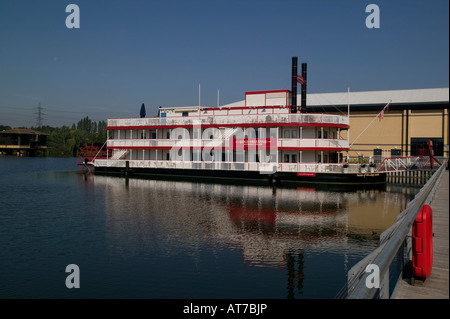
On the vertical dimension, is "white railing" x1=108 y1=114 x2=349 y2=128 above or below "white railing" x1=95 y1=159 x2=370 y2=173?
above

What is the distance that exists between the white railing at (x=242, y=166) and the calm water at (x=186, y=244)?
388 inches

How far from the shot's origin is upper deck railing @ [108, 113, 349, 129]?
44562mm

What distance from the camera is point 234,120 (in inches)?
1928

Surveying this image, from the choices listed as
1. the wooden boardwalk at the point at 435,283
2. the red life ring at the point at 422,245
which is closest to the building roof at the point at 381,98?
the wooden boardwalk at the point at 435,283

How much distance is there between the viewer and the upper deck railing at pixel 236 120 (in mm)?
44562

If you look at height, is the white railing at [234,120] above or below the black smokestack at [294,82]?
below

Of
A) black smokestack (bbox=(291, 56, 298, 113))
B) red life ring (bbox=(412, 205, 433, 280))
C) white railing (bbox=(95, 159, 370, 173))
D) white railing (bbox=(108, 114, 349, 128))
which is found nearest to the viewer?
red life ring (bbox=(412, 205, 433, 280))

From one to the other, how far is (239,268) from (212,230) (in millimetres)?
6376

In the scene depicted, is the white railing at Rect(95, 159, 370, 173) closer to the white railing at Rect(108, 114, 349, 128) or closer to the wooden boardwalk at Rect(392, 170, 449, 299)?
the white railing at Rect(108, 114, 349, 128)

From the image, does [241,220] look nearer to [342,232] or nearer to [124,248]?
[342,232]

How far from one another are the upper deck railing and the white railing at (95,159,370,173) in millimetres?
4709

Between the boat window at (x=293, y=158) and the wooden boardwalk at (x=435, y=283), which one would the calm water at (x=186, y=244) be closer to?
the wooden boardwalk at (x=435, y=283)

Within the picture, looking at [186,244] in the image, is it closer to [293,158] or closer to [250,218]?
[250,218]

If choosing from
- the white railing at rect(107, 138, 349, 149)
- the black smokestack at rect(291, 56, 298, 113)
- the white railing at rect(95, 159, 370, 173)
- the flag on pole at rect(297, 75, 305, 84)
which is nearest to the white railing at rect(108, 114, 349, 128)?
the white railing at rect(107, 138, 349, 149)
